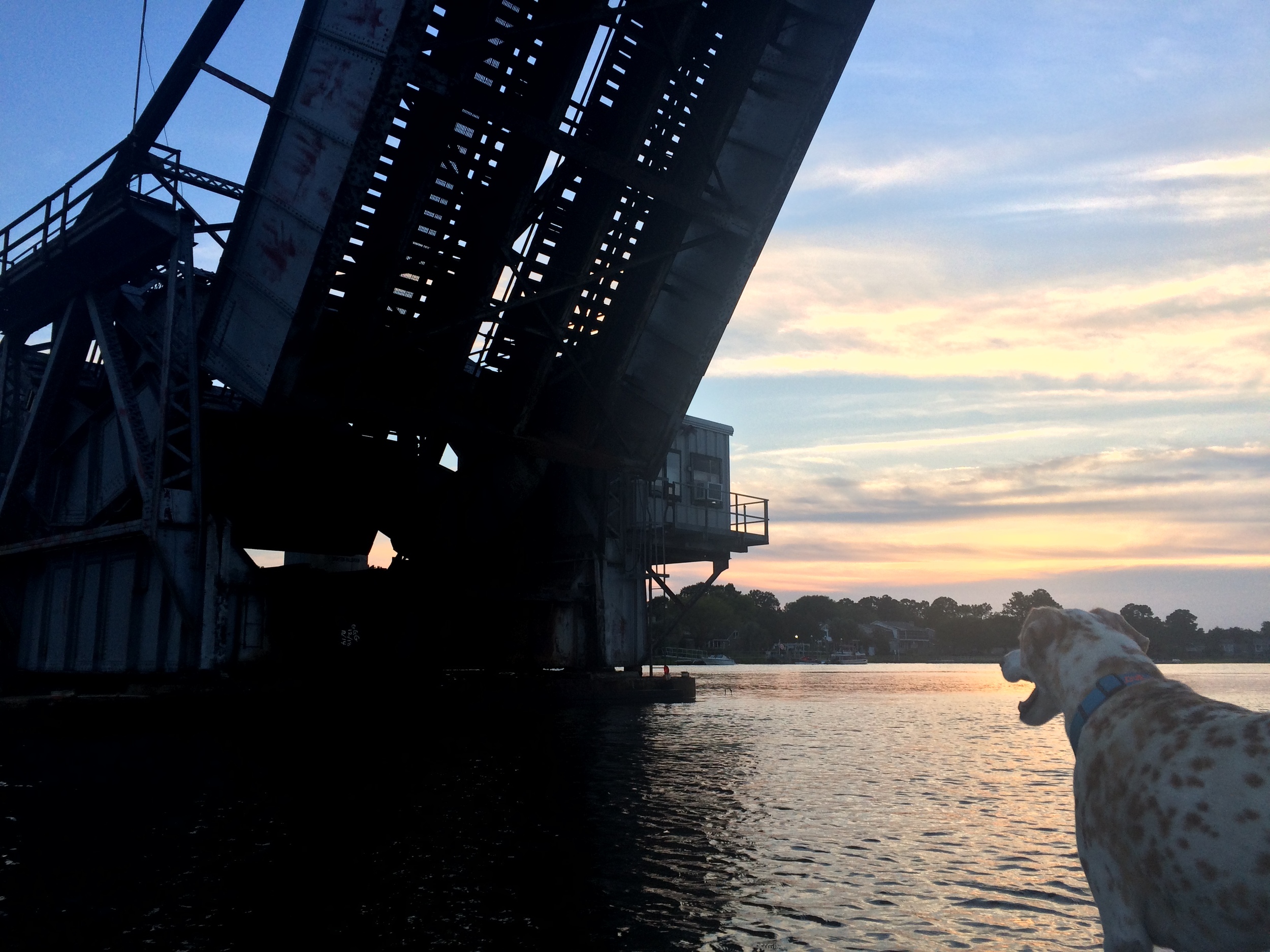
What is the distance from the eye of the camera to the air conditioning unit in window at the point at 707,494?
32188 millimetres

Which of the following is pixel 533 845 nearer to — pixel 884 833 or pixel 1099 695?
pixel 884 833

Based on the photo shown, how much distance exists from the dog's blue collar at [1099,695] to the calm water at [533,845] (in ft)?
7.11

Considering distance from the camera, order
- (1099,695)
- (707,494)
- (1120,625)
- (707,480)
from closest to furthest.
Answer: (1099,695)
(1120,625)
(707,494)
(707,480)

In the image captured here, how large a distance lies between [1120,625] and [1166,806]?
1.15 meters

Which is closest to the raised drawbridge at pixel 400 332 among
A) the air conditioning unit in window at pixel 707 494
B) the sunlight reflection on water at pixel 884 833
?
the sunlight reflection on water at pixel 884 833

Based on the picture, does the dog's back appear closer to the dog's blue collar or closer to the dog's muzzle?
the dog's blue collar

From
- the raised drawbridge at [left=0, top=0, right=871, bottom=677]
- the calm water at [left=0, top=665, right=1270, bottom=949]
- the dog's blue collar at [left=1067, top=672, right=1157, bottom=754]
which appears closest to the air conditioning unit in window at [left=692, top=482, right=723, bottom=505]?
the raised drawbridge at [left=0, top=0, right=871, bottom=677]

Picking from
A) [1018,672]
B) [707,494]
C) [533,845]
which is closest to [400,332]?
[533,845]

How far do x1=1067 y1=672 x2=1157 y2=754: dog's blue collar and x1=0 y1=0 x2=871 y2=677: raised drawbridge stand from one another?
36.1 ft

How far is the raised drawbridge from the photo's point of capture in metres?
13.2

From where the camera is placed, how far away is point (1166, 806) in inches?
124

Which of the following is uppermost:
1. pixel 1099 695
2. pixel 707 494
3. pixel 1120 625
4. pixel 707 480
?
pixel 707 480

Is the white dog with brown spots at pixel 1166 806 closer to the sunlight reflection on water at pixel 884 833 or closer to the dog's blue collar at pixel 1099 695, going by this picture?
the dog's blue collar at pixel 1099 695

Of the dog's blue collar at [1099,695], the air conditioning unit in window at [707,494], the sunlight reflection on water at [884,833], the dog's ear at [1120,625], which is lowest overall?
the sunlight reflection on water at [884,833]
